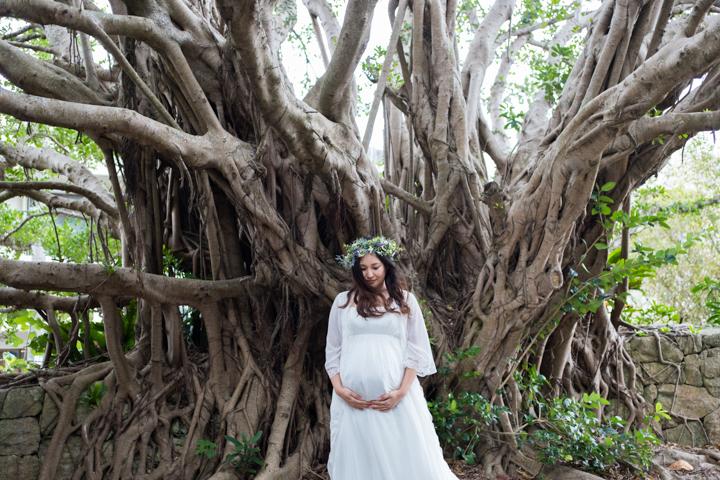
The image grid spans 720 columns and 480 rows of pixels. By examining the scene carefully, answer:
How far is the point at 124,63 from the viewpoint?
357 centimetres

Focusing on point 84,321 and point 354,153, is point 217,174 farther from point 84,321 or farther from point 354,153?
point 84,321

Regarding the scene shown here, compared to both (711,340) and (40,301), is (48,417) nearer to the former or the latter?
(40,301)

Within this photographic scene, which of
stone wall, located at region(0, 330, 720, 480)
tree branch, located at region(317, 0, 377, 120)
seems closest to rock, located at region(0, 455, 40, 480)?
tree branch, located at region(317, 0, 377, 120)

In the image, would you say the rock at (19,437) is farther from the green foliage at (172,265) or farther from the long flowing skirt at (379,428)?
the long flowing skirt at (379,428)

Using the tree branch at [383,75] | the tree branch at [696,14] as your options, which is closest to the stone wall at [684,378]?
the tree branch at [696,14]

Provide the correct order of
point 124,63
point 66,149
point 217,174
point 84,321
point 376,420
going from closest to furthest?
point 376,420
point 124,63
point 217,174
point 84,321
point 66,149

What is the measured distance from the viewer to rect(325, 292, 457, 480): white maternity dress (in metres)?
2.86

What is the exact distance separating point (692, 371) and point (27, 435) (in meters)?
4.68

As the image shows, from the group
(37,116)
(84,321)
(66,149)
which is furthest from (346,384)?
(66,149)

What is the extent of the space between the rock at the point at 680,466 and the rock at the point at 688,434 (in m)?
1.07

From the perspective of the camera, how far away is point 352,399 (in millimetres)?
2955

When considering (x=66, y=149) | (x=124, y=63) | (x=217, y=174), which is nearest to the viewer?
(x=124, y=63)

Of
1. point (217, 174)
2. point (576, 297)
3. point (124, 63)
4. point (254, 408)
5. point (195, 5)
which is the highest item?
point (195, 5)

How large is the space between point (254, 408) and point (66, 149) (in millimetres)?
4294
